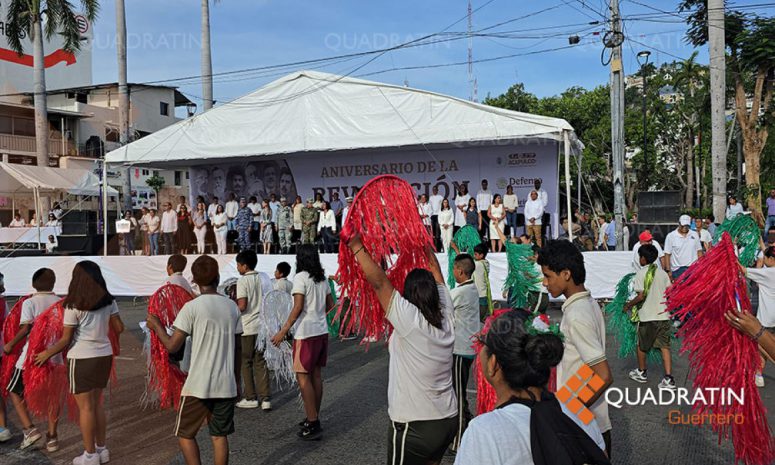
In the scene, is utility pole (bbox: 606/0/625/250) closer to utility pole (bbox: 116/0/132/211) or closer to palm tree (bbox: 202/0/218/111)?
palm tree (bbox: 202/0/218/111)

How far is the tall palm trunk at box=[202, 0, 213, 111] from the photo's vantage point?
21.7 m

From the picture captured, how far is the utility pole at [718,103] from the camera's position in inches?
525

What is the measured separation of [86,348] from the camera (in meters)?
4.73

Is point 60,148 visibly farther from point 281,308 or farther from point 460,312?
point 460,312

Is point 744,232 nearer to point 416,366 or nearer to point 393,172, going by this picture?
point 416,366

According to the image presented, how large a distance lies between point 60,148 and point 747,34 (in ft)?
120

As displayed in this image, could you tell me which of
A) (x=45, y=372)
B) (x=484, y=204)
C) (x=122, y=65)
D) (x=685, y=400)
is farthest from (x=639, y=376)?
(x=122, y=65)

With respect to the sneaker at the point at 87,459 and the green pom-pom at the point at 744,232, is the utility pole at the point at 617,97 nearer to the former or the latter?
the green pom-pom at the point at 744,232

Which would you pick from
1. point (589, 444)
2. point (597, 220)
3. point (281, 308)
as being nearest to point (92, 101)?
point (597, 220)

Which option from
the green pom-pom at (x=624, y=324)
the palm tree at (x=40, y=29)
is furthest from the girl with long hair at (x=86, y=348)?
the palm tree at (x=40, y=29)

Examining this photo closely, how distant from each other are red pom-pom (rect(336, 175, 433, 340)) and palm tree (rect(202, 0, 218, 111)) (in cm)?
1896

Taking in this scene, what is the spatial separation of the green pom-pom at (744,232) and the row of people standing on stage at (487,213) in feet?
29.5

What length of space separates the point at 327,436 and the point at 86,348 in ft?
6.90

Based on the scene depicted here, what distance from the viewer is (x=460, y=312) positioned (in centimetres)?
504
